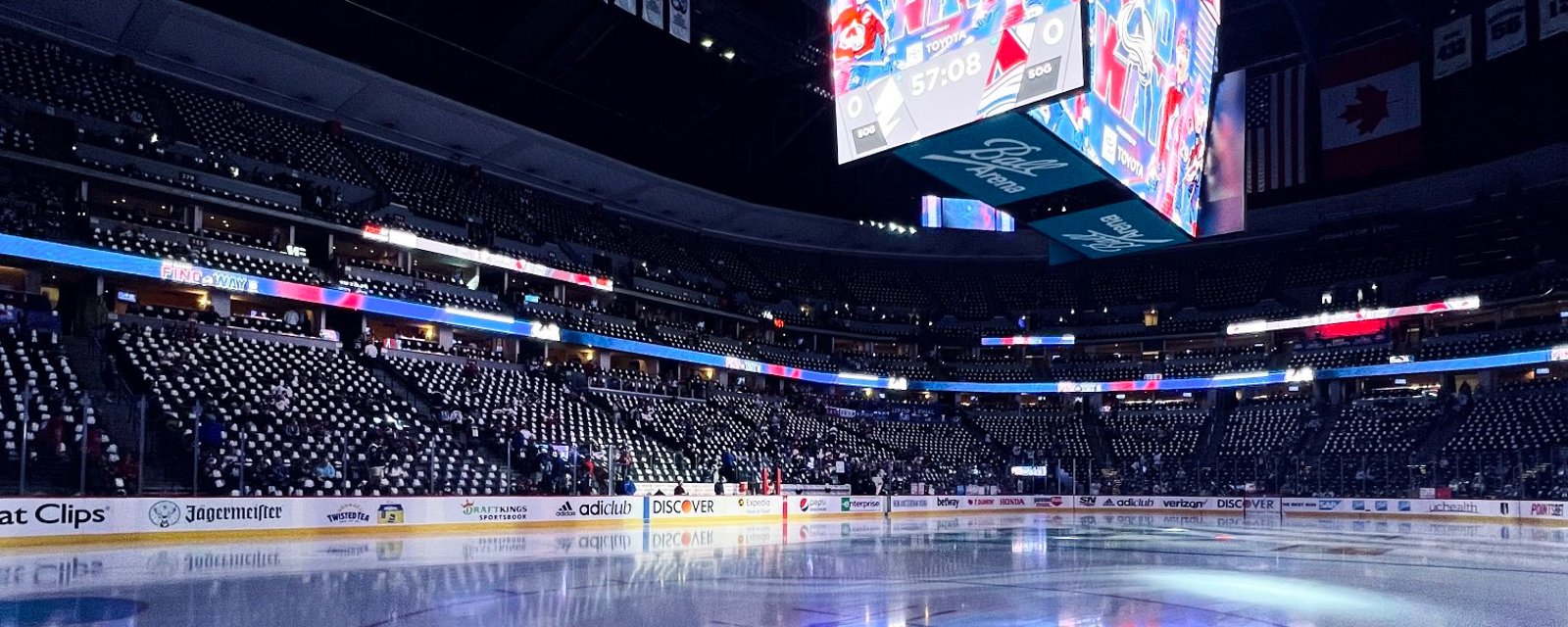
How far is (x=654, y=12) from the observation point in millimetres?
30188

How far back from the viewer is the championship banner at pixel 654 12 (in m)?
29.9

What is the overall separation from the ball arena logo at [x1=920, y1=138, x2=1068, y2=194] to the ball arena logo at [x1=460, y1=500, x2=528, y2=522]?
13.9 metres

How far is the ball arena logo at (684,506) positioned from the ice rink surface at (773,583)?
761 centimetres

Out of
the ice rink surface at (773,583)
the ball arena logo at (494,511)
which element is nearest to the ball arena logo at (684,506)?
the ball arena logo at (494,511)

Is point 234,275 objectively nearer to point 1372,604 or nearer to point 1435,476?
point 1372,604

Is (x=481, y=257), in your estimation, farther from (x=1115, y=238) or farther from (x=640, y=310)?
(x=1115, y=238)

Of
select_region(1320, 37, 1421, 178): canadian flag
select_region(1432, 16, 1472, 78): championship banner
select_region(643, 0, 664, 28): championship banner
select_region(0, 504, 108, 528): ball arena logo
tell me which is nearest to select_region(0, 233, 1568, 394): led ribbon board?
select_region(0, 504, 108, 528): ball arena logo

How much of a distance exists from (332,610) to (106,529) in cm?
1143

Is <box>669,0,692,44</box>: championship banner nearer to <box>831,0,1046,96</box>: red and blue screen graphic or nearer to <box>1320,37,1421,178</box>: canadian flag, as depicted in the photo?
<box>831,0,1046,96</box>: red and blue screen graphic

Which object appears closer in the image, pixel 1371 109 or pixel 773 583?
pixel 773 583

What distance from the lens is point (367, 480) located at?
73.8 feet

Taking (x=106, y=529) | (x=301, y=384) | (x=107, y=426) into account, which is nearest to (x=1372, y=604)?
(x=106, y=529)

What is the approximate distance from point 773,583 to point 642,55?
98.4 ft

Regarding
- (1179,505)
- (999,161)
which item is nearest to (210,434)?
(999,161)
